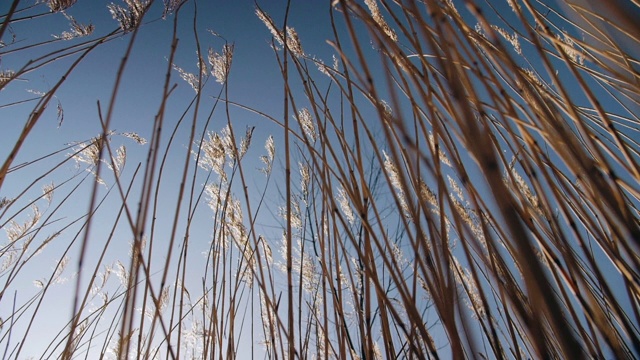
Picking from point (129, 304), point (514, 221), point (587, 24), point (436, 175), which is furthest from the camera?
point (587, 24)

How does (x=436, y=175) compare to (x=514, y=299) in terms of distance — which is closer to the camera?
(x=514, y=299)

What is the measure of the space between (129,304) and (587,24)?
0.94 meters

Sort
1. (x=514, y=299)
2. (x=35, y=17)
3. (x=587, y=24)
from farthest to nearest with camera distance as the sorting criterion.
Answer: (x=35, y=17) < (x=587, y=24) < (x=514, y=299)

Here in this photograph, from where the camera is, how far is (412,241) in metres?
0.56

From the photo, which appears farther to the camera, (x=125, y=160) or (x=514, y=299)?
(x=125, y=160)

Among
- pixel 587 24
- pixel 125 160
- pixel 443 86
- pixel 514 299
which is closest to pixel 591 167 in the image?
pixel 514 299

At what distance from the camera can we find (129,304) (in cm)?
65

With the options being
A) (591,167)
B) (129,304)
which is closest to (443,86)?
(591,167)

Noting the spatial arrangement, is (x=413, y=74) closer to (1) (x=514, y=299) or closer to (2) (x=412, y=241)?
(2) (x=412, y=241)

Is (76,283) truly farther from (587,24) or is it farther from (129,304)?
(587,24)

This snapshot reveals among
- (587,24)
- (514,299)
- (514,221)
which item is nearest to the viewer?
(514,221)

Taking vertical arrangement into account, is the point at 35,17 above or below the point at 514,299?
above

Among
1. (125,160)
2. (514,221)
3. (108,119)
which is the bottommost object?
(514,221)

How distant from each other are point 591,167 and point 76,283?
2.24 feet
